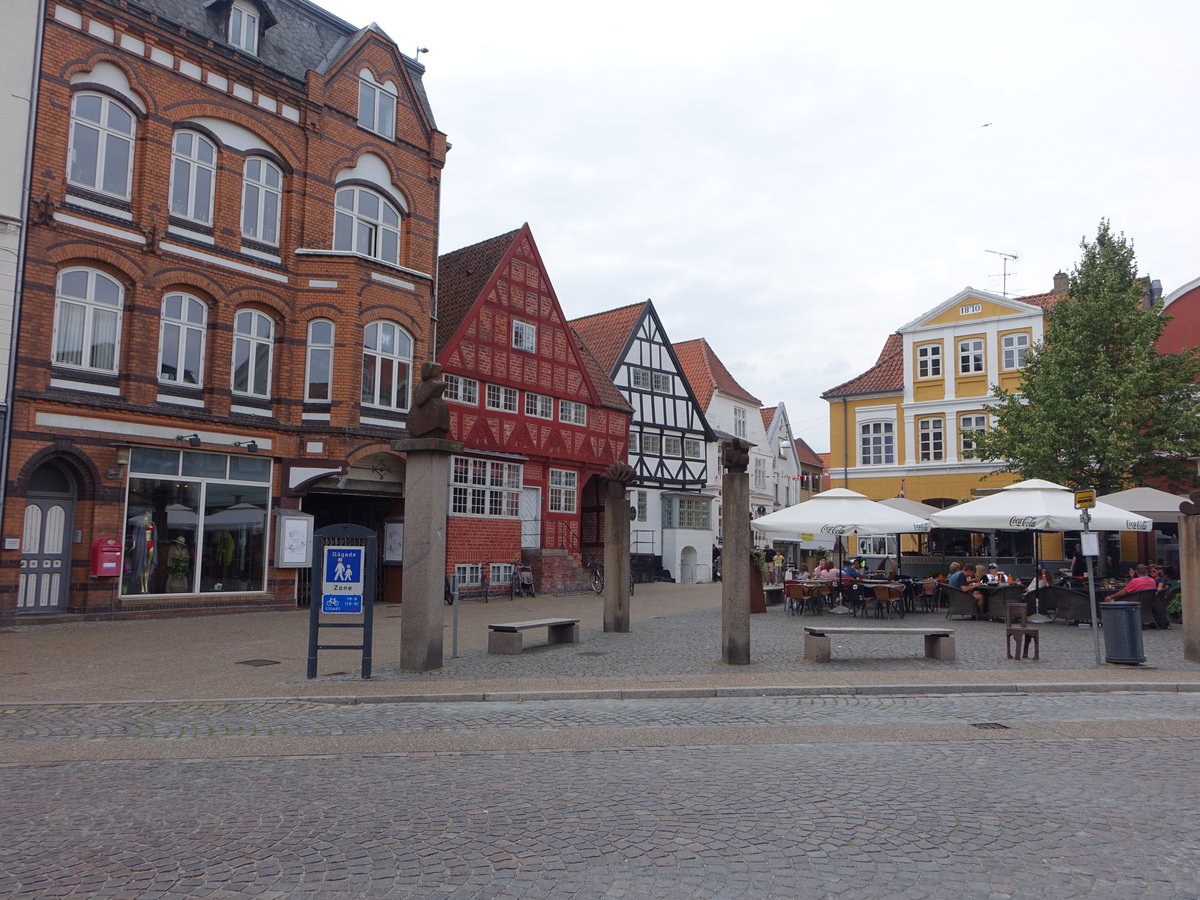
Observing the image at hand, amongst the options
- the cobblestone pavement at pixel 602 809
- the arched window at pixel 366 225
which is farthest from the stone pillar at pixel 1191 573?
the arched window at pixel 366 225

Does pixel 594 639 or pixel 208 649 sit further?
pixel 594 639

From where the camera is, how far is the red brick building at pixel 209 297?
60.2 ft

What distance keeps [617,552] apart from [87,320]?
39.0ft

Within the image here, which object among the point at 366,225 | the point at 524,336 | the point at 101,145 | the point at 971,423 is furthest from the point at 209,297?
the point at 971,423

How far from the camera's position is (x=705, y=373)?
5044 centimetres

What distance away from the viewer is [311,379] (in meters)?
23.0

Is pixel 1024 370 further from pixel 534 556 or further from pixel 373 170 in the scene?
pixel 373 170

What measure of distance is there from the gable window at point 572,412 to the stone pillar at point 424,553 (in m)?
19.8

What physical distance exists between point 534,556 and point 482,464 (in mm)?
3470

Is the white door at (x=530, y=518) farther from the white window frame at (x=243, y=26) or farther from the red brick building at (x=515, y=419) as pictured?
the white window frame at (x=243, y=26)

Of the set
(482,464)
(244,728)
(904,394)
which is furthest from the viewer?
(904,394)

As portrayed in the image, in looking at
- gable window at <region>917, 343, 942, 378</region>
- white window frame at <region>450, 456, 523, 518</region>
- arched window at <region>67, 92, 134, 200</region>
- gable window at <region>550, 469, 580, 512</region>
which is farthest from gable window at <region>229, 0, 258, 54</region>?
gable window at <region>917, 343, 942, 378</region>

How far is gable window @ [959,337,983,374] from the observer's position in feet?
131

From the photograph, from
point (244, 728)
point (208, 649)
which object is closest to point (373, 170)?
point (208, 649)
